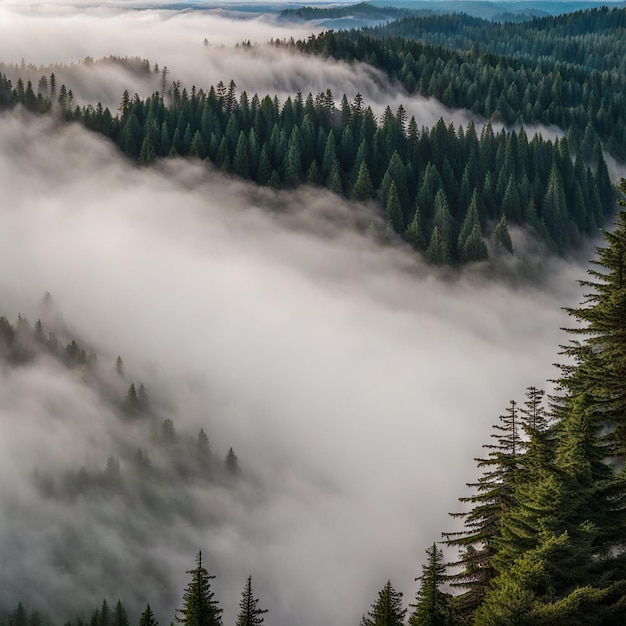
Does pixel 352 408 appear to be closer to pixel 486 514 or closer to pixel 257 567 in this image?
pixel 257 567

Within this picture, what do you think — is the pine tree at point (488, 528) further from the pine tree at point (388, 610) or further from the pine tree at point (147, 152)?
the pine tree at point (147, 152)

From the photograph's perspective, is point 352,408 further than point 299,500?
Yes

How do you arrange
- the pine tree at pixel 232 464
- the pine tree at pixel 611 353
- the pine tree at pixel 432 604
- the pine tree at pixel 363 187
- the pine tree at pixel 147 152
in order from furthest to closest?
the pine tree at pixel 147 152, the pine tree at pixel 363 187, the pine tree at pixel 232 464, the pine tree at pixel 611 353, the pine tree at pixel 432 604

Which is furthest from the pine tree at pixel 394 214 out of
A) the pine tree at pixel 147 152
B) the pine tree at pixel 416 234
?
the pine tree at pixel 147 152

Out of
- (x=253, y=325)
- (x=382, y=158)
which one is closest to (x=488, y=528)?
(x=253, y=325)

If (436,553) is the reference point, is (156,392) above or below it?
below

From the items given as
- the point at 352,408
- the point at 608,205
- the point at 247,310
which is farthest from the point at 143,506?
the point at 608,205

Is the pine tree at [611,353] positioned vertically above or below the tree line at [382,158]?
above

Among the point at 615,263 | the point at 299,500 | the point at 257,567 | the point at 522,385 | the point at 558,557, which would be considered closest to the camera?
the point at 558,557
